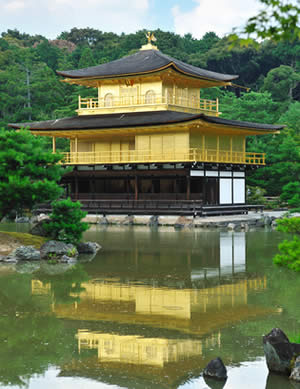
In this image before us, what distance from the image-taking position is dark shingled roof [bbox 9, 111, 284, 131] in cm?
3709

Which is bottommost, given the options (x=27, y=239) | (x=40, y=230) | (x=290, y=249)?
(x=27, y=239)

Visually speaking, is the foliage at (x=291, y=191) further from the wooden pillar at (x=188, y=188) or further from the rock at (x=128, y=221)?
the rock at (x=128, y=221)

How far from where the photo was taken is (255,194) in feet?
149

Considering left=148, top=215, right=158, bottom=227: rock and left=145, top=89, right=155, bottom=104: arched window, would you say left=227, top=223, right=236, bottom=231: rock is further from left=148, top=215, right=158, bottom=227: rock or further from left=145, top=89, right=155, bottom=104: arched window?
left=145, top=89, right=155, bottom=104: arched window

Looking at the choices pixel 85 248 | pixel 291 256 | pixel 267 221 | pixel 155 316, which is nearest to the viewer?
pixel 291 256

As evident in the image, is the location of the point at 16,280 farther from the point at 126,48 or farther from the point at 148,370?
the point at 126,48

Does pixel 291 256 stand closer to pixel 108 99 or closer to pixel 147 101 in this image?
pixel 147 101

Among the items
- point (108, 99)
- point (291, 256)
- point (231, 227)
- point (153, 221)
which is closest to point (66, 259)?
point (291, 256)

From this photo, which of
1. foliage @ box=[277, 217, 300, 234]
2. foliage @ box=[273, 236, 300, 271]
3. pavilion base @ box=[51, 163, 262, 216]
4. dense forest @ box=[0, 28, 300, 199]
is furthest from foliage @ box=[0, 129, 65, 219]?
dense forest @ box=[0, 28, 300, 199]

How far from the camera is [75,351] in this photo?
33.9 ft

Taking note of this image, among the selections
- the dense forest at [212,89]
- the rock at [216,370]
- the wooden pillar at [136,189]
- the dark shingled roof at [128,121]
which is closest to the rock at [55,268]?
the rock at [216,370]

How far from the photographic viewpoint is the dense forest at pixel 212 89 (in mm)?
45719

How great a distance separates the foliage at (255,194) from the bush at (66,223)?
24.5 m

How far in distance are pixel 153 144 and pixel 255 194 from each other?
32.8 feet
